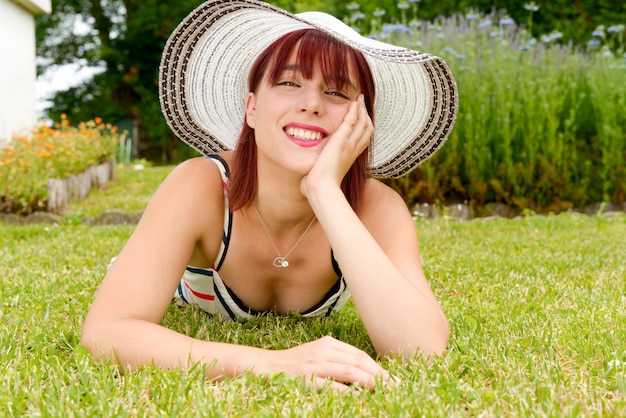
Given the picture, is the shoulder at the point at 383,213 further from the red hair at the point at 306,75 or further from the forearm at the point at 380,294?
the forearm at the point at 380,294

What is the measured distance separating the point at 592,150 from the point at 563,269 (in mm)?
5247

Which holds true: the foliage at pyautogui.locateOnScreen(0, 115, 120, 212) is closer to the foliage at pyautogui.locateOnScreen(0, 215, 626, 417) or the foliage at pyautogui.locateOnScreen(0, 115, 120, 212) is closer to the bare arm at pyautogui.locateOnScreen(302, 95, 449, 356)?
the foliage at pyautogui.locateOnScreen(0, 215, 626, 417)

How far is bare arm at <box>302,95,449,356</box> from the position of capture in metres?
2.50

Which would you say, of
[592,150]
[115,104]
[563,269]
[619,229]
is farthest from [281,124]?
[115,104]

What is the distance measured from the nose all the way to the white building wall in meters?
10.4

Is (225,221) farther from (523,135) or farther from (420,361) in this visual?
(523,135)

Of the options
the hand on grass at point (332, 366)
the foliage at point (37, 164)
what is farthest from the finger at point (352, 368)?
the foliage at point (37, 164)

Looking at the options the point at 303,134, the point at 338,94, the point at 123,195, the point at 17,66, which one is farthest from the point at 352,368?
the point at 17,66

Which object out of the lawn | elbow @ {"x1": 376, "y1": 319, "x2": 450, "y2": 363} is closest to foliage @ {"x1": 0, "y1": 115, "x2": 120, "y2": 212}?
the lawn

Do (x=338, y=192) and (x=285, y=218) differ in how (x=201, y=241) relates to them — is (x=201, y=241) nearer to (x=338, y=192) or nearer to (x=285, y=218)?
(x=285, y=218)

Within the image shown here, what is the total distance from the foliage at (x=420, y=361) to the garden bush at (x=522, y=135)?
324 cm

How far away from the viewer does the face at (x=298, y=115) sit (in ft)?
8.62

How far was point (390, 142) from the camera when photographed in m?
3.30

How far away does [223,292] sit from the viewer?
3.13 meters
